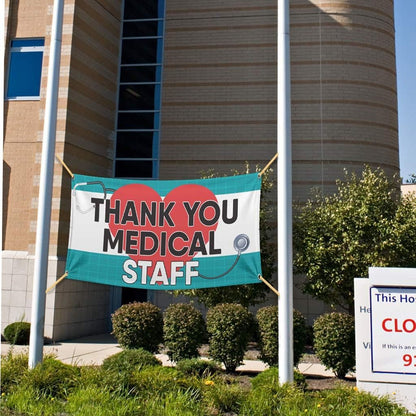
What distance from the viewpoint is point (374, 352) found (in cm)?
812

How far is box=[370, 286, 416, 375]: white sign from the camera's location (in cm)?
797

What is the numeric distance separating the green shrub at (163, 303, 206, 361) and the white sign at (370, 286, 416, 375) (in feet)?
12.8

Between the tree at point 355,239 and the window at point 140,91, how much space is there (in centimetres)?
778

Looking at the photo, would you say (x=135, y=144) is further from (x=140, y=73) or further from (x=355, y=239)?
(x=355, y=239)

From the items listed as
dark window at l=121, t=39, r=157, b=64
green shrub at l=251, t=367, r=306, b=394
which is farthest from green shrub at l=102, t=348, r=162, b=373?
dark window at l=121, t=39, r=157, b=64

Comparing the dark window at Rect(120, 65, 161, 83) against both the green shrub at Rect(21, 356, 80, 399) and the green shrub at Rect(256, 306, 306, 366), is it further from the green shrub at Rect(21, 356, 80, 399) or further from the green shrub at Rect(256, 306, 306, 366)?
the green shrub at Rect(21, 356, 80, 399)

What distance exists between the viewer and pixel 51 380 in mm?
8039

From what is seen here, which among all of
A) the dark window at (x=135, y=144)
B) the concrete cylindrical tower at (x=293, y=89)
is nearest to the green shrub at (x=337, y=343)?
the concrete cylindrical tower at (x=293, y=89)

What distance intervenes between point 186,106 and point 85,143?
4288 millimetres

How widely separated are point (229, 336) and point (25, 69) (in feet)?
39.0

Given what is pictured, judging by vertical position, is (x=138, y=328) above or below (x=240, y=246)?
below

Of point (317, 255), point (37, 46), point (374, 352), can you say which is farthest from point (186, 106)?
point (374, 352)

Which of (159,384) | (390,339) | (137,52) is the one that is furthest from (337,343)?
(137,52)

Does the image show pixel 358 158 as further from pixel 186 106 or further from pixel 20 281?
pixel 20 281
